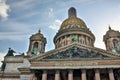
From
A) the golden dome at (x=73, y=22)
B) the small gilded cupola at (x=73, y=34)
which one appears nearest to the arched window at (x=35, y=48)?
the small gilded cupola at (x=73, y=34)

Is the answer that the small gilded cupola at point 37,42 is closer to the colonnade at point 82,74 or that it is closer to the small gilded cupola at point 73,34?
the small gilded cupola at point 73,34

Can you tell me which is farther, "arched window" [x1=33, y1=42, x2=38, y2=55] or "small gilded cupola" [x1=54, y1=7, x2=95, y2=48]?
"small gilded cupola" [x1=54, y1=7, x2=95, y2=48]

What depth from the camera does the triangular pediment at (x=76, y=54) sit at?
78.6 feet

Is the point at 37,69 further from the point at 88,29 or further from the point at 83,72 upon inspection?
the point at 88,29

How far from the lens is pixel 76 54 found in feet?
79.8

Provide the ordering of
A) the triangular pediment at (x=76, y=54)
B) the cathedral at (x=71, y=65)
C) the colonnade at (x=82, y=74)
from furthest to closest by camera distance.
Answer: the triangular pediment at (x=76, y=54), the cathedral at (x=71, y=65), the colonnade at (x=82, y=74)

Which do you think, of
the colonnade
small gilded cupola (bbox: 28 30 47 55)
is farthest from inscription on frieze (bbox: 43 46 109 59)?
small gilded cupola (bbox: 28 30 47 55)

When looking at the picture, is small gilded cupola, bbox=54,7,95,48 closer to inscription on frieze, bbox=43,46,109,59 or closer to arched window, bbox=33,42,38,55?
arched window, bbox=33,42,38,55

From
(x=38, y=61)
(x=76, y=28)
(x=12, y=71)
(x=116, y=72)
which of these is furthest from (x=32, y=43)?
(x=116, y=72)

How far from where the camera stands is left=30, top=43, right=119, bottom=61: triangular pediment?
2397cm

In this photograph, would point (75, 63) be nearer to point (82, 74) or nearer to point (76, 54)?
point (76, 54)

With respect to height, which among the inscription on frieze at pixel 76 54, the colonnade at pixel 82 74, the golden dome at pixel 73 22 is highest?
the golden dome at pixel 73 22

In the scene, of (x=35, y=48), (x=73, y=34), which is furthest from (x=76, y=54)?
(x=73, y=34)

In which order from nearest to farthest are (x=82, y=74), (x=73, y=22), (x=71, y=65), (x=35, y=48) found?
(x=82, y=74) < (x=71, y=65) < (x=35, y=48) < (x=73, y=22)
